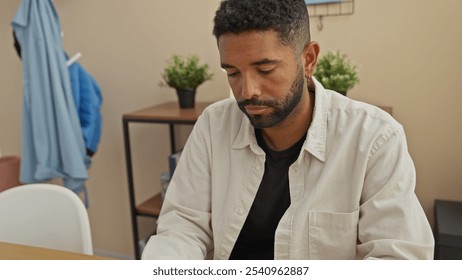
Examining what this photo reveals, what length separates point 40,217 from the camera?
52.9 inches

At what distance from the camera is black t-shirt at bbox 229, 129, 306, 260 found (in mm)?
1085

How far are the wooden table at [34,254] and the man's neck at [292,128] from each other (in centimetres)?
50

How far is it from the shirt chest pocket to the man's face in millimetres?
253

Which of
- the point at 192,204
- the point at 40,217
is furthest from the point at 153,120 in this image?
the point at 192,204

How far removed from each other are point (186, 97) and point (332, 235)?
1.19 meters

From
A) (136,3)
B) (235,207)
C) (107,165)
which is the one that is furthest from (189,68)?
(235,207)

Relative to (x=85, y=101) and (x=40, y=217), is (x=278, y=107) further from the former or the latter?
(x=85, y=101)

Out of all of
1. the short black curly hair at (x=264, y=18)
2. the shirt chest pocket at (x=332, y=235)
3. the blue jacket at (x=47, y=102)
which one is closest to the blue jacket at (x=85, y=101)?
the blue jacket at (x=47, y=102)

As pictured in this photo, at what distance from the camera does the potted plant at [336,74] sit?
167cm

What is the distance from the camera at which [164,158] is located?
2.41 m

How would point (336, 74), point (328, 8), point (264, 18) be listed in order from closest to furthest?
point (264, 18) < point (336, 74) < point (328, 8)

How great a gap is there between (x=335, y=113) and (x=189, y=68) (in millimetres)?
1093

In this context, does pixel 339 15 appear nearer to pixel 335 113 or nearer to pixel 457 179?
pixel 457 179

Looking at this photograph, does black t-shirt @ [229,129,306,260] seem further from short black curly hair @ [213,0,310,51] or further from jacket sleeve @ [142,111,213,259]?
short black curly hair @ [213,0,310,51]
